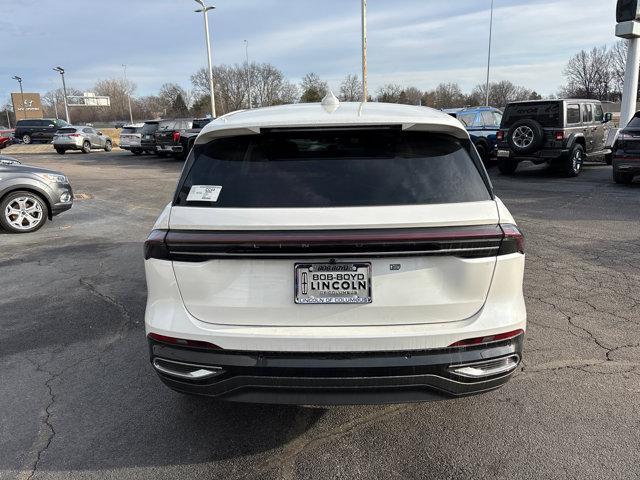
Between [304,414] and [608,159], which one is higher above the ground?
[608,159]

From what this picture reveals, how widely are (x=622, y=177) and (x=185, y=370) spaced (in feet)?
42.6

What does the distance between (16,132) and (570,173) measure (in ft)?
137

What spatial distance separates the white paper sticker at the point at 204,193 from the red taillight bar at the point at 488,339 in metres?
1.40

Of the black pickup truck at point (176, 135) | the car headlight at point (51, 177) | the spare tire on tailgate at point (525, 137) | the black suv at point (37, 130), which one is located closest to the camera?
the car headlight at point (51, 177)

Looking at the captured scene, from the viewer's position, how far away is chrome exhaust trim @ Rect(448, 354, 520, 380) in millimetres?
2439

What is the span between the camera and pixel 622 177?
12.4 meters

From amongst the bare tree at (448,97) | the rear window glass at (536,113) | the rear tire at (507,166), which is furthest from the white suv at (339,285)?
the bare tree at (448,97)

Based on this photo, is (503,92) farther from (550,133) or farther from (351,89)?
(550,133)

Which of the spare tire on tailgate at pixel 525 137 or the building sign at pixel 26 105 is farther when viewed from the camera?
the building sign at pixel 26 105

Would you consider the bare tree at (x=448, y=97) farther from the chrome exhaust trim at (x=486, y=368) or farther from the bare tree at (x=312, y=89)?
the chrome exhaust trim at (x=486, y=368)

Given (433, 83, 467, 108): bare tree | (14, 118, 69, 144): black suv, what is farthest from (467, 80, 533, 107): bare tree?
(14, 118, 69, 144): black suv

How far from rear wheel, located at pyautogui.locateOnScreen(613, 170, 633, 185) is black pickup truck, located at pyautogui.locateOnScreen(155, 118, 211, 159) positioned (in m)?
16.8

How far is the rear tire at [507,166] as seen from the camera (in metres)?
14.9

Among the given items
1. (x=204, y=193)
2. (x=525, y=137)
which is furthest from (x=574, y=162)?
(x=204, y=193)
